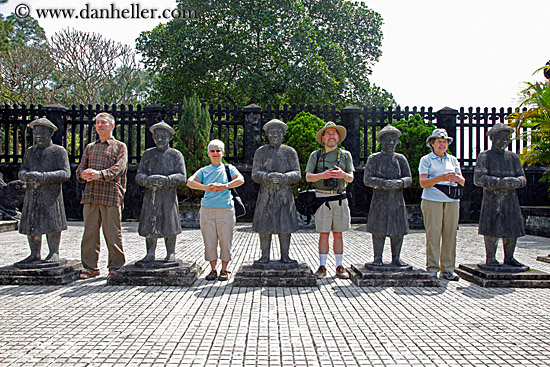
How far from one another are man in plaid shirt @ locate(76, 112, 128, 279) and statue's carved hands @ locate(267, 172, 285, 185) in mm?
1946

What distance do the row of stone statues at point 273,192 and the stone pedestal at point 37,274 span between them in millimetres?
125

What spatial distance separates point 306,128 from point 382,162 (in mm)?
6127

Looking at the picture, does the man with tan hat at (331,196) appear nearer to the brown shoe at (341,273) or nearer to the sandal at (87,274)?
A: the brown shoe at (341,273)

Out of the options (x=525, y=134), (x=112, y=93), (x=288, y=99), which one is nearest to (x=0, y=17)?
(x=112, y=93)

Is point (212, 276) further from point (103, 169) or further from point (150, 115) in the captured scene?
point (150, 115)

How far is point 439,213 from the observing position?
5496 millimetres

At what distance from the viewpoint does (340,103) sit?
20.6 m

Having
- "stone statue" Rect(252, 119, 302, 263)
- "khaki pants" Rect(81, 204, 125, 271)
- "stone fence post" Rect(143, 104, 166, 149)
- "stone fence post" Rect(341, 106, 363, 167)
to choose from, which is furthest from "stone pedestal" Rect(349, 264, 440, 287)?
"stone fence post" Rect(143, 104, 166, 149)

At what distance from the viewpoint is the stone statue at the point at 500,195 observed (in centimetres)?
517

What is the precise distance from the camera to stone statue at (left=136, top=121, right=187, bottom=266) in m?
5.11

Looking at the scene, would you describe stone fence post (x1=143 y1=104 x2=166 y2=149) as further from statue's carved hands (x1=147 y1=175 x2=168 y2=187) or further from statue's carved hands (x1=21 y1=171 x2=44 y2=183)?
Result: statue's carved hands (x1=147 y1=175 x2=168 y2=187)

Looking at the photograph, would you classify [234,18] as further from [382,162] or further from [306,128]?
[382,162]

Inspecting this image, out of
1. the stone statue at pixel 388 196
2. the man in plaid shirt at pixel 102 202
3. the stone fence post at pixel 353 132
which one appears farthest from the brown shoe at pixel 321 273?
the stone fence post at pixel 353 132

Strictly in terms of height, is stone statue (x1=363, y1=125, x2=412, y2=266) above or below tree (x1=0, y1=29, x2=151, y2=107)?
below
